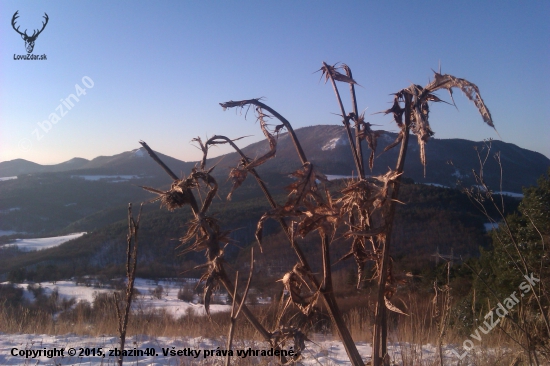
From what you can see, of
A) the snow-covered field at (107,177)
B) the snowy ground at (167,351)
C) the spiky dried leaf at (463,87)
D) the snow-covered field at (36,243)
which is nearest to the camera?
the spiky dried leaf at (463,87)

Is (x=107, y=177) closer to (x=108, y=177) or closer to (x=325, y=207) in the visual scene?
(x=108, y=177)

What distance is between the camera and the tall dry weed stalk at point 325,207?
0.93 m

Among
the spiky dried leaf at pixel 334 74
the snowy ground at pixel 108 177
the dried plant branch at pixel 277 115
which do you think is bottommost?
the dried plant branch at pixel 277 115

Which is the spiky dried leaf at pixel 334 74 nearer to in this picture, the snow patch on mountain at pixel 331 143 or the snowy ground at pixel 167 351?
the snowy ground at pixel 167 351

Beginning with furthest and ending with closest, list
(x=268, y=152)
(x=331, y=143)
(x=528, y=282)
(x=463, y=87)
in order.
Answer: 1. (x=331, y=143)
2. (x=528, y=282)
3. (x=268, y=152)
4. (x=463, y=87)

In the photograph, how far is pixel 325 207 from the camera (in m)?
0.97

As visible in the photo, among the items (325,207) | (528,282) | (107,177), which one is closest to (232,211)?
(528,282)

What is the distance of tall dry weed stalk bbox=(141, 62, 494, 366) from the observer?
927mm

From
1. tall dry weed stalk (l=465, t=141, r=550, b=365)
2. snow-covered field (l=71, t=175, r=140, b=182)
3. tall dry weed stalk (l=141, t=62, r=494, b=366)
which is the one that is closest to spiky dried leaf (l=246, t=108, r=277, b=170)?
tall dry weed stalk (l=141, t=62, r=494, b=366)

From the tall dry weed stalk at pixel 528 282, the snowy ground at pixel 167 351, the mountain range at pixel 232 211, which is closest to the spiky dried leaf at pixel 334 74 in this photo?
the mountain range at pixel 232 211

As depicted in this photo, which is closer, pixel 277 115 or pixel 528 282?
pixel 277 115

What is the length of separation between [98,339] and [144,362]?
166 cm

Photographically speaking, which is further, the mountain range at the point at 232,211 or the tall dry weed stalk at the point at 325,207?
the mountain range at the point at 232,211

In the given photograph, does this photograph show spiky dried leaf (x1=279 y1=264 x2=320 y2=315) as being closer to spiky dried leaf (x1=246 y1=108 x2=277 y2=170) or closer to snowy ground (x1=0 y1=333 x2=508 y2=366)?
spiky dried leaf (x1=246 y1=108 x2=277 y2=170)
